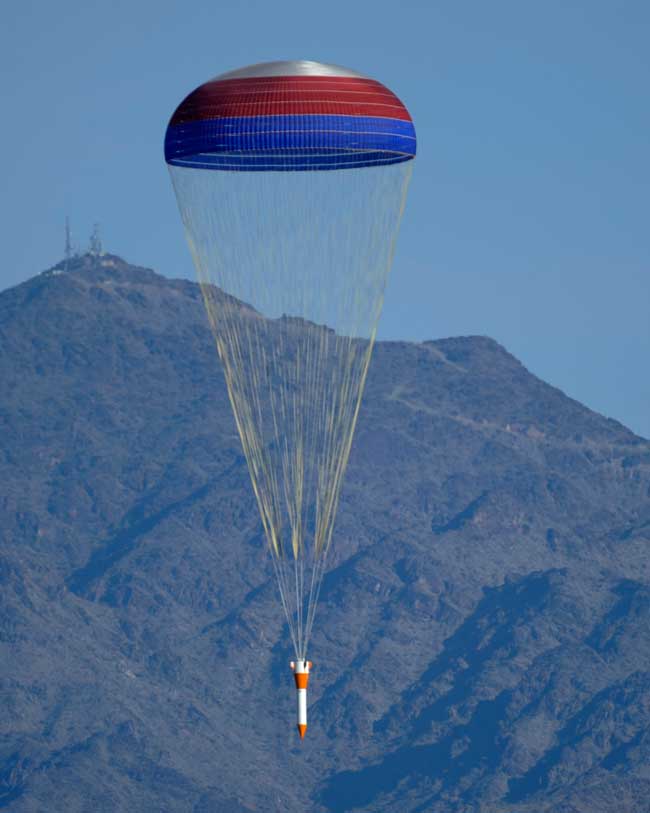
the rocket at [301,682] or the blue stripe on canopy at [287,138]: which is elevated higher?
the blue stripe on canopy at [287,138]

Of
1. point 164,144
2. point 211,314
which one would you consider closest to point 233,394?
point 211,314

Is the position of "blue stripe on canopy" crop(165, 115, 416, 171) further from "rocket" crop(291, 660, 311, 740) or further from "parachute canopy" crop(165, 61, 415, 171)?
"rocket" crop(291, 660, 311, 740)

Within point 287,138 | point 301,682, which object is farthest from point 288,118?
point 301,682

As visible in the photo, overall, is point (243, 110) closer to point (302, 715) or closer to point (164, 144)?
point (164, 144)

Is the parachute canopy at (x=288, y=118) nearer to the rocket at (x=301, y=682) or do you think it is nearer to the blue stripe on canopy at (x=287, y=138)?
the blue stripe on canopy at (x=287, y=138)

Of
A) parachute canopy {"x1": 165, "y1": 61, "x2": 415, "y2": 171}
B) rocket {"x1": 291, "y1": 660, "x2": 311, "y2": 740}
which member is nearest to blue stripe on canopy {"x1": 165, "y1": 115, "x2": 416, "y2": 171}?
parachute canopy {"x1": 165, "y1": 61, "x2": 415, "y2": 171}

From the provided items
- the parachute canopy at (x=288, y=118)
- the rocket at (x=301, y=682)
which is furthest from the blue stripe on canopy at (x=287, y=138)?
the rocket at (x=301, y=682)

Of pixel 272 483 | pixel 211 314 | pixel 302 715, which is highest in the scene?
pixel 211 314

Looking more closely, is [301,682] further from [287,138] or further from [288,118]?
[288,118]

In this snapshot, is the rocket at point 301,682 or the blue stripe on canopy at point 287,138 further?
the rocket at point 301,682
